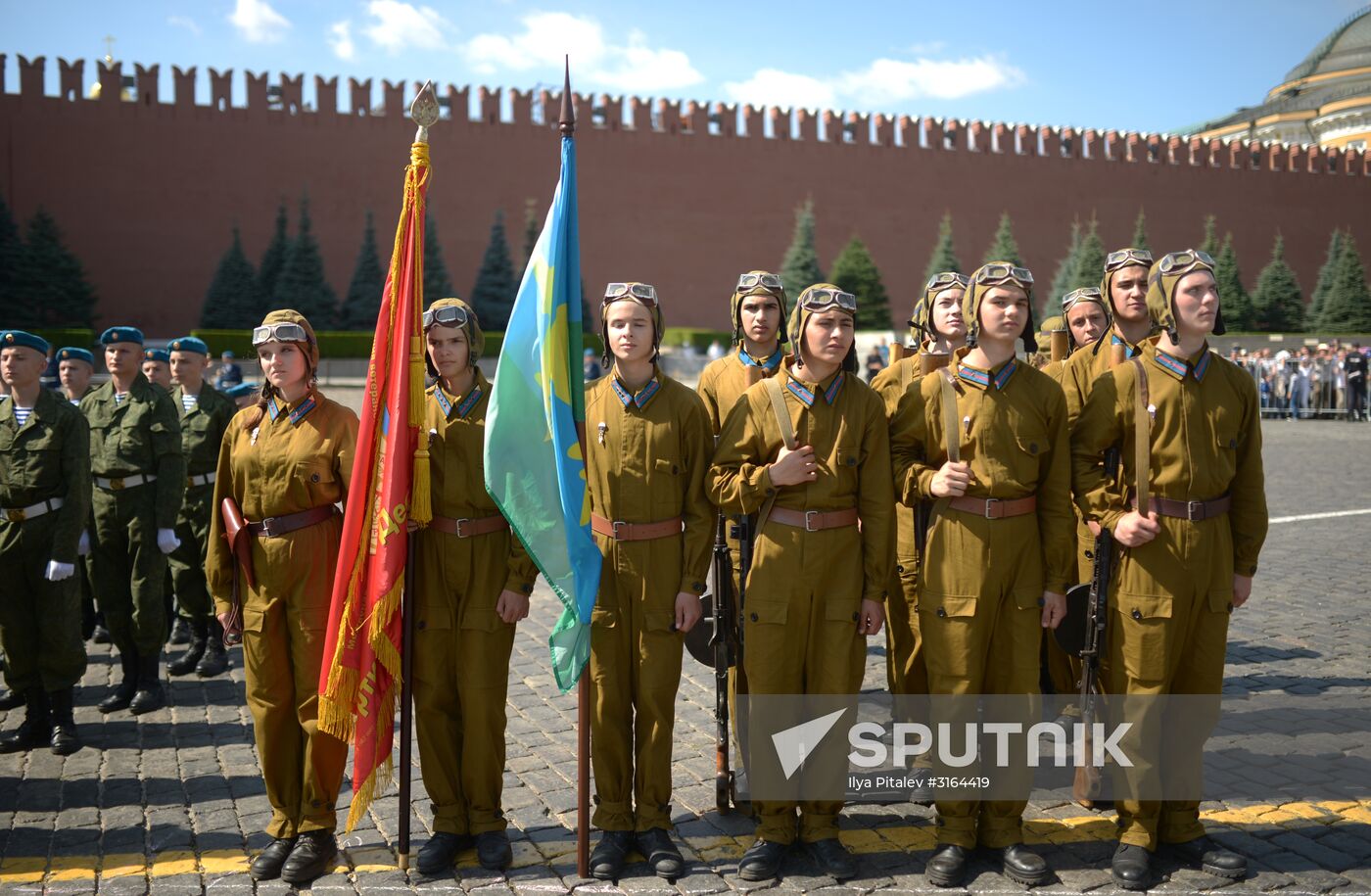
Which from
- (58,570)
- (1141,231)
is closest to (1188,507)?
(58,570)

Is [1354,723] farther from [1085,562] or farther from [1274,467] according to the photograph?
[1274,467]

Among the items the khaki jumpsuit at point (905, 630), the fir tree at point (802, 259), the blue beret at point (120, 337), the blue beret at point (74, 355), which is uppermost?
the fir tree at point (802, 259)

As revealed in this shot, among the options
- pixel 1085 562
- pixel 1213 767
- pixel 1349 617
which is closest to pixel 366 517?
pixel 1085 562

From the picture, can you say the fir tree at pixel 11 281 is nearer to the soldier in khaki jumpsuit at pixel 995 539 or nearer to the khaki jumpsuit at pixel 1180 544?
the soldier in khaki jumpsuit at pixel 995 539

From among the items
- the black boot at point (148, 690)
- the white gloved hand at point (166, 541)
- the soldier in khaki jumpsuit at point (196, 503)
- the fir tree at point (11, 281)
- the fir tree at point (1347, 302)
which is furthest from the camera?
the fir tree at point (1347, 302)

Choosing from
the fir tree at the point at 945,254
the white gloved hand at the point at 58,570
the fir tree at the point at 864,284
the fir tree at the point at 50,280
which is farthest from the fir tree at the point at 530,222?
the white gloved hand at the point at 58,570

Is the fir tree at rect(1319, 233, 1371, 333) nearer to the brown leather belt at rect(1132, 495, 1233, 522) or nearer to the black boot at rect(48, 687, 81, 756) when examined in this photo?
the brown leather belt at rect(1132, 495, 1233, 522)

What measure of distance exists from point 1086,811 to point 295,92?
37011 millimetres

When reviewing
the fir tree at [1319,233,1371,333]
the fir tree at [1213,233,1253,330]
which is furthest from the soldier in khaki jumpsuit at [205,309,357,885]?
the fir tree at [1319,233,1371,333]

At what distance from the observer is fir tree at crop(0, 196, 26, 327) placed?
3030 cm

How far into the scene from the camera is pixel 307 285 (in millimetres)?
33062

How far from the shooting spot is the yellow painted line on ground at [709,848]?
399 cm

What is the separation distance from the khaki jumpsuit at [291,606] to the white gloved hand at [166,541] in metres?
2.23

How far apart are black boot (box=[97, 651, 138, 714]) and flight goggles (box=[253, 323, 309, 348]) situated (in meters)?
2.86
